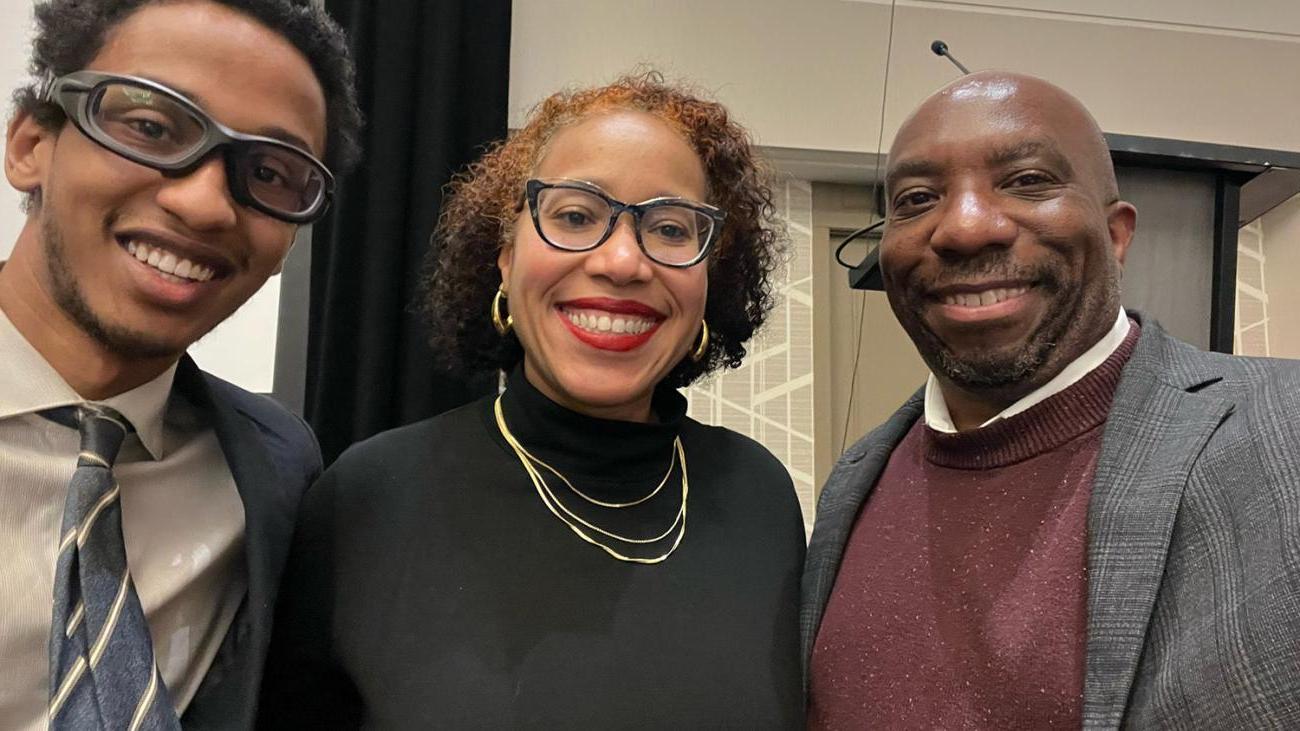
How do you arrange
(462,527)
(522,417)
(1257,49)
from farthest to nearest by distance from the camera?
1. (1257,49)
2. (522,417)
3. (462,527)

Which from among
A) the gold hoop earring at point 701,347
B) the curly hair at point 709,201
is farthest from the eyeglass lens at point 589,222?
the gold hoop earring at point 701,347

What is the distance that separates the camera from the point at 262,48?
110cm

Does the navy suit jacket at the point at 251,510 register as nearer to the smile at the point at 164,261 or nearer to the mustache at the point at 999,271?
the smile at the point at 164,261

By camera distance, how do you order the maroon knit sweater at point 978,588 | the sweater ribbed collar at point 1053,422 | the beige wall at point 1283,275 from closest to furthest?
the maroon knit sweater at point 978,588 → the sweater ribbed collar at point 1053,422 → the beige wall at point 1283,275

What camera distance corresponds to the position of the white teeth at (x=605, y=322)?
3.93 ft

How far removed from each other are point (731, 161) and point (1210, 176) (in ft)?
3.43

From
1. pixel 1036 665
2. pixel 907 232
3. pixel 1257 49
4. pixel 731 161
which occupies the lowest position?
pixel 1036 665

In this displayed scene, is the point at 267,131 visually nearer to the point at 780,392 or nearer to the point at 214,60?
the point at 214,60

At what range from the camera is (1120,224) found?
4.38ft

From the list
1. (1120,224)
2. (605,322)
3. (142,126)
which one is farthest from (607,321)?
(1120,224)

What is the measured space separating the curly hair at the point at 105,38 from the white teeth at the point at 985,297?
0.98 m

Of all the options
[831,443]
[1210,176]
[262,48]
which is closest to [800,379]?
[831,443]

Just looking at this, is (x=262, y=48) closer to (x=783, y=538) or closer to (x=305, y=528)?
(x=305, y=528)

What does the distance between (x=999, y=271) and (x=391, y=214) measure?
168cm
